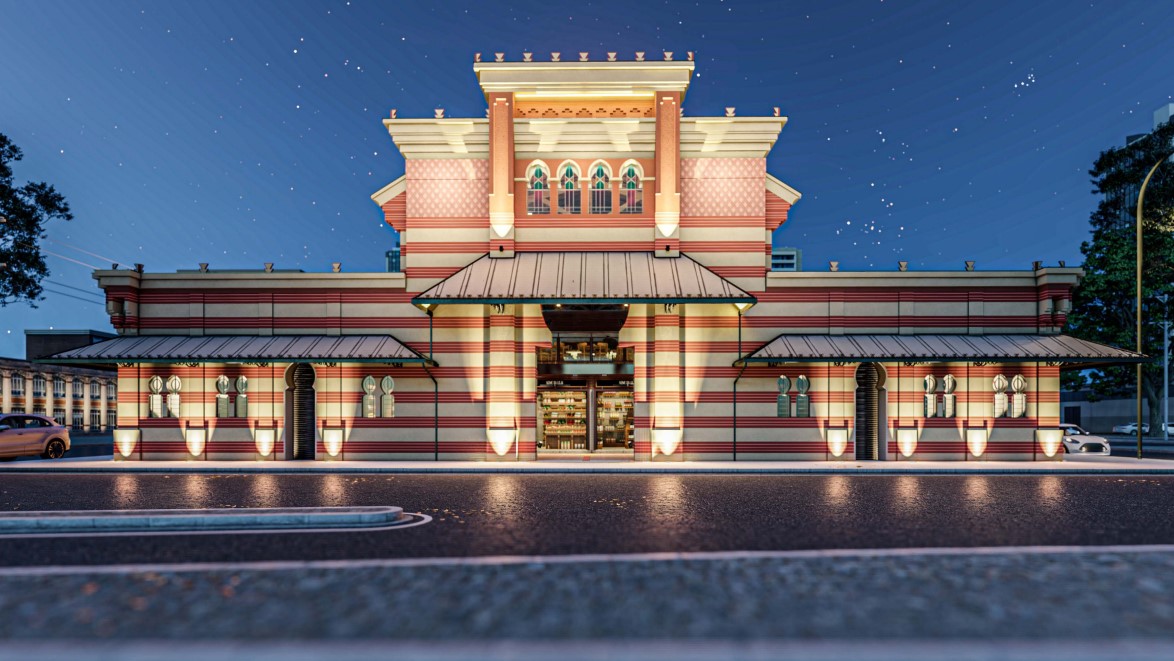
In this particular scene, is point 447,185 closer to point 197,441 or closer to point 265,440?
point 265,440

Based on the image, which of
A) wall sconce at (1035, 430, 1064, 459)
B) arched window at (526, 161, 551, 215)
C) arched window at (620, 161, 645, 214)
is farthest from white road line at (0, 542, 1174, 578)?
arched window at (526, 161, 551, 215)

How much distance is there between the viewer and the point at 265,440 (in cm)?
2225

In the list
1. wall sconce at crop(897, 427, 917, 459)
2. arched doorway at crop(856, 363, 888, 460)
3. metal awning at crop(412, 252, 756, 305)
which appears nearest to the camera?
metal awning at crop(412, 252, 756, 305)

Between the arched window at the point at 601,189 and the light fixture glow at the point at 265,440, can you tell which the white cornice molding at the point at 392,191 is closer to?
the arched window at the point at 601,189

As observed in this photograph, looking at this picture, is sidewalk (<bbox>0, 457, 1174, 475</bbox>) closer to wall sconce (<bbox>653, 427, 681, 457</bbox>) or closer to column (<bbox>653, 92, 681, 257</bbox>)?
wall sconce (<bbox>653, 427, 681, 457</bbox>)

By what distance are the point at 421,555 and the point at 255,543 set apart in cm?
267

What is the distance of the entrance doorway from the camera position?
81.6 ft

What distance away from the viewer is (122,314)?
2258cm

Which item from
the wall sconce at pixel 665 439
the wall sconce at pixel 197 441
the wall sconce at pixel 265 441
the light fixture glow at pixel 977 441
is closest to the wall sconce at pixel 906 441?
the light fixture glow at pixel 977 441

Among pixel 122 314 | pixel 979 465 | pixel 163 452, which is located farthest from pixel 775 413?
pixel 122 314

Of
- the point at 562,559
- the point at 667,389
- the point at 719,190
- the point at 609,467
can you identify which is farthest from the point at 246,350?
the point at 562,559

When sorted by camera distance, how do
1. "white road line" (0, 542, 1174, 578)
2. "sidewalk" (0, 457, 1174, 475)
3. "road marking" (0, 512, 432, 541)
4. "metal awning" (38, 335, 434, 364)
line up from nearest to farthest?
"white road line" (0, 542, 1174, 578)
"road marking" (0, 512, 432, 541)
"sidewalk" (0, 457, 1174, 475)
"metal awning" (38, 335, 434, 364)

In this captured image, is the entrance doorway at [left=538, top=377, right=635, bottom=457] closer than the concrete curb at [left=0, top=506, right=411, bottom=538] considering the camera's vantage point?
No

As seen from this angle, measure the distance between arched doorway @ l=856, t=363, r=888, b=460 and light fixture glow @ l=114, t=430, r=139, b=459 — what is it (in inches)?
999
